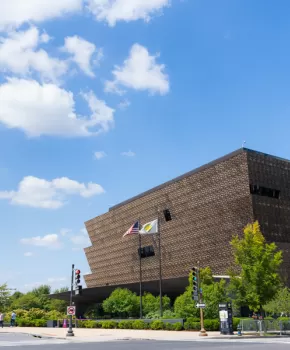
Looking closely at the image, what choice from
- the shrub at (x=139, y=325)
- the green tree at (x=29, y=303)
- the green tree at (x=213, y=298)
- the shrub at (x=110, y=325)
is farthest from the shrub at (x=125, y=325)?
the green tree at (x=29, y=303)

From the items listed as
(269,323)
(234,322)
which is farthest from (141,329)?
(269,323)

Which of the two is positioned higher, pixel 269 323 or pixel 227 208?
pixel 227 208

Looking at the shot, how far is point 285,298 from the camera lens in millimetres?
40281

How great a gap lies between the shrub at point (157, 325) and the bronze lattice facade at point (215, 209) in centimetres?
2279

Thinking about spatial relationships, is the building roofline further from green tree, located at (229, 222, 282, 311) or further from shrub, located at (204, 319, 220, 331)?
shrub, located at (204, 319, 220, 331)

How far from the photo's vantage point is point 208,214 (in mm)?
69438

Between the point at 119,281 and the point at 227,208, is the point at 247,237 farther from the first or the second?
the point at 119,281

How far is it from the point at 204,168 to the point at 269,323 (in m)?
34.9

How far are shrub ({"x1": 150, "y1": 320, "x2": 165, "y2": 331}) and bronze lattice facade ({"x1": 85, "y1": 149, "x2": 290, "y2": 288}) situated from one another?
22785 mm

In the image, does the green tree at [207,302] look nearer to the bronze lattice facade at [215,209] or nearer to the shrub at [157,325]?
the shrub at [157,325]

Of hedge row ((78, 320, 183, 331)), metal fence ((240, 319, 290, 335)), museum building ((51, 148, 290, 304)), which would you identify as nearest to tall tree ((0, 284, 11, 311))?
museum building ((51, 148, 290, 304))

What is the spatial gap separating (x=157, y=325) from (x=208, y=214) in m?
29.1

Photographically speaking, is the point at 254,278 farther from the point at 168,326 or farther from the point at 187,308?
the point at 187,308

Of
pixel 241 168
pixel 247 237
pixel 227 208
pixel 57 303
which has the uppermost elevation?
pixel 241 168
